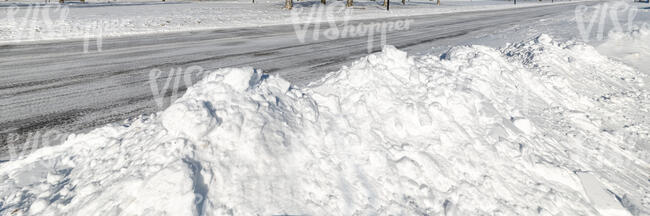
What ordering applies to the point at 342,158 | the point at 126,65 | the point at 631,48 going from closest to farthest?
the point at 342,158, the point at 126,65, the point at 631,48

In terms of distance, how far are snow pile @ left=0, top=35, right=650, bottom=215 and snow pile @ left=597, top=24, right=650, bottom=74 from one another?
534cm

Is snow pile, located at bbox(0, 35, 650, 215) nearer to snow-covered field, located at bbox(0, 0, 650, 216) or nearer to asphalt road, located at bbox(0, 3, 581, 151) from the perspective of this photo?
snow-covered field, located at bbox(0, 0, 650, 216)

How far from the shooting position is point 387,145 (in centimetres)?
351

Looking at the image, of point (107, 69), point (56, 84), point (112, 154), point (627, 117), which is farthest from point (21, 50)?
point (627, 117)

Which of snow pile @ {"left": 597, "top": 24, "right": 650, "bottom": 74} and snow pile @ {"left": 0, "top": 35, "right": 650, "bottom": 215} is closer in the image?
snow pile @ {"left": 0, "top": 35, "right": 650, "bottom": 215}

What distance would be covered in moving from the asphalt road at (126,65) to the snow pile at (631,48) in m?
3.84

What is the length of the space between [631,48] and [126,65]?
12.0 meters

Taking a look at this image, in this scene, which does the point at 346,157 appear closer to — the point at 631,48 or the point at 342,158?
the point at 342,158

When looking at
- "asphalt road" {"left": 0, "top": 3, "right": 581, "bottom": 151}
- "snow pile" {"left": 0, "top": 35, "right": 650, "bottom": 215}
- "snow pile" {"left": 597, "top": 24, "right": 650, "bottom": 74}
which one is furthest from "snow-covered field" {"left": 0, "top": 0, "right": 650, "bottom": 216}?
"snow pile" {"left": 597, "top": 24, "right": 650, "bottom": 74}

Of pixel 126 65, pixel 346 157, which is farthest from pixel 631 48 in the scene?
pixel 126 65

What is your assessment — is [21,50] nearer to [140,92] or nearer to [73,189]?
[140,92]

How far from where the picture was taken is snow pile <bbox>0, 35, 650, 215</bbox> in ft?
8.63

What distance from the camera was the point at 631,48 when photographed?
32.2 ft

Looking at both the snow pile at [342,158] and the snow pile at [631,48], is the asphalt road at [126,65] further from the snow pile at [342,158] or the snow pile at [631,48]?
the snow pile at [631,48]
